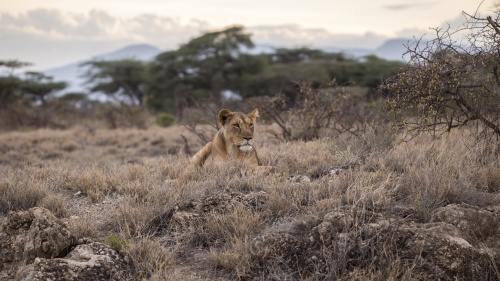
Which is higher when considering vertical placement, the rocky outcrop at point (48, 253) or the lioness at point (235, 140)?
the lioness at point (235, 140)

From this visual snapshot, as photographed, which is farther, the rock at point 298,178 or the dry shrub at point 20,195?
the rock at point 298,178

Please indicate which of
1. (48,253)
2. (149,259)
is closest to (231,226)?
(149,259)

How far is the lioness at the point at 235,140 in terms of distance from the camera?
6418 millimetres

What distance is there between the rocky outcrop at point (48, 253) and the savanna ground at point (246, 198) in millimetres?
188

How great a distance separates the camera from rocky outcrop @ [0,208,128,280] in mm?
3822

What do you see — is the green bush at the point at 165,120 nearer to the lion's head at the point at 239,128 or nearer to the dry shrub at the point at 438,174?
the lion's head at the point at 239,128

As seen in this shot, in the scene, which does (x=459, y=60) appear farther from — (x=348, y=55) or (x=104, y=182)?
(x=348, y=55)

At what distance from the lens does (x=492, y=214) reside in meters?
4.41

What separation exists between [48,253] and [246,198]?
1858 mm

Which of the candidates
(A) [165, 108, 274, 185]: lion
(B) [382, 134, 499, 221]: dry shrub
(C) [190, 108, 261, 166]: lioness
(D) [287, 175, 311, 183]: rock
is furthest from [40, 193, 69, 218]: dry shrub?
(B) [382, 134, 499, 221]: dry shrub

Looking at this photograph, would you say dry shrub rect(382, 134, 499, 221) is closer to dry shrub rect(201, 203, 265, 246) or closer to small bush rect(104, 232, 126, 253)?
dry shrub rect(201, 203, 265, 246)

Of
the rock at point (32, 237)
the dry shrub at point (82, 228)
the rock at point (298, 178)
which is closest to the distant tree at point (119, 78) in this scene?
the rock at point (298, 178)

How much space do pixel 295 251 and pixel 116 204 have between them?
2.12 metres

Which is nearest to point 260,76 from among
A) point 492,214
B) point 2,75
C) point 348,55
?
point 348,55
